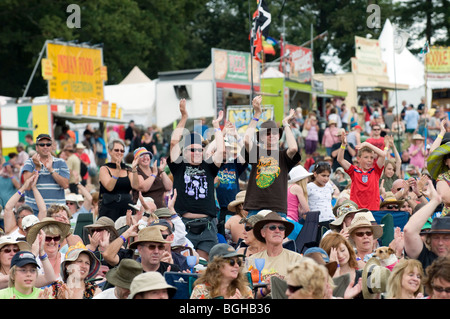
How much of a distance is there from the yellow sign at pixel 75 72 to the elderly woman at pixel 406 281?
60.7ft

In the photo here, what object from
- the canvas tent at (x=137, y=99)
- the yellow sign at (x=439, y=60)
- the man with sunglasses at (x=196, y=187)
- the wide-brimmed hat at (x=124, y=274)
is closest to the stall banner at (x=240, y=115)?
the man with sunglasses at (x=196, y=187)

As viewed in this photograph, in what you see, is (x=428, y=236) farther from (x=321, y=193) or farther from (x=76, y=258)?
(x=321, y=193)

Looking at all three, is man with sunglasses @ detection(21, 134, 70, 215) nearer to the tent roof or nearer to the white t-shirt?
the white t-shirt

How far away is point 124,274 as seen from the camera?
6387 mm

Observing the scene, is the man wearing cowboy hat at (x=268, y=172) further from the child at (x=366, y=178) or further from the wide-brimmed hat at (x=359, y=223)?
the child at (x=366, y=178)

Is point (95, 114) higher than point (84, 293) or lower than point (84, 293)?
higher

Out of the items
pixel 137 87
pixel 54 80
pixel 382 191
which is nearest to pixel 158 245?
pixel 382 191

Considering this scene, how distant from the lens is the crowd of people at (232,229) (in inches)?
238

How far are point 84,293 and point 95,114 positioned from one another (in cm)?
1787

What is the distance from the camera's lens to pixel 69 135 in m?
20.9

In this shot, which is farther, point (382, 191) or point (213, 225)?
point (382, 191)

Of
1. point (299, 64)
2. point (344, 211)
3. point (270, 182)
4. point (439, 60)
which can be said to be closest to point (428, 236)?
point (344, 211)

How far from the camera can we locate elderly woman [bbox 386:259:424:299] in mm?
5625
